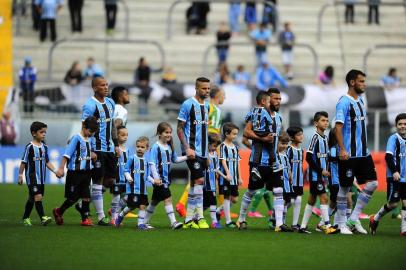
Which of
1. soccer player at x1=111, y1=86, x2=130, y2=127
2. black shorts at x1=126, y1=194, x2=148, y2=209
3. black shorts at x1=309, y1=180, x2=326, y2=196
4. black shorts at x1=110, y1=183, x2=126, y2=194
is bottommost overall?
black shorts at x1=126, y1=194, x2=148, y2=209

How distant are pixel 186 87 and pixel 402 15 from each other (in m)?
10.7

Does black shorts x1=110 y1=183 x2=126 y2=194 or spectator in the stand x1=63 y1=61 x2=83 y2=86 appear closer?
black shorts x1=110 y1=183 x2=126 y2=194

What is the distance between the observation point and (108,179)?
1859cm

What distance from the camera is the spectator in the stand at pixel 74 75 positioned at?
3145cm

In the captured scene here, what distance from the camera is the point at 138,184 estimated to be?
701 inches

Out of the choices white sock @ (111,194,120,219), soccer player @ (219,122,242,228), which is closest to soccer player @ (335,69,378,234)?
soccer player @ (219,122,242,228)

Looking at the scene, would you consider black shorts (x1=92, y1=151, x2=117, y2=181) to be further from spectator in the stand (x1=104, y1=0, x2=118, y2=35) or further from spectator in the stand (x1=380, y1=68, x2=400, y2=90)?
spectator in the stand (x1=104, y1=0, x2=118, y2=35)

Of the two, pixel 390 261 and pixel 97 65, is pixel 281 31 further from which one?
pixel 390 261

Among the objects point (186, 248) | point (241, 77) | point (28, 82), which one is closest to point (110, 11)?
point (28, 82)

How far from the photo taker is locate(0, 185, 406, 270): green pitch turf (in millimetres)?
13312

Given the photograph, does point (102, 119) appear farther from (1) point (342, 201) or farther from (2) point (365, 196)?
(2) point (365, 196)

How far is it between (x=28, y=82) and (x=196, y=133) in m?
14.9

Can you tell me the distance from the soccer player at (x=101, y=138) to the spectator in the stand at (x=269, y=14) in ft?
58.6

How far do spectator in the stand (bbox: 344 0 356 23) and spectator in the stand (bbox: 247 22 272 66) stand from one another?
12.4ft
